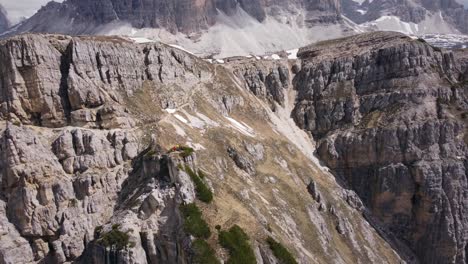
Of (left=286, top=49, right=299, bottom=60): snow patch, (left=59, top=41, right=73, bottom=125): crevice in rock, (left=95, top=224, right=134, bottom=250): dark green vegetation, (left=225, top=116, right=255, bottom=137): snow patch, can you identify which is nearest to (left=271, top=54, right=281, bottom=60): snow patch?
(left=286, top=49, right=299, bottom=60): snow patch

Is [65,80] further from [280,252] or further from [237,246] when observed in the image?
[280,252]

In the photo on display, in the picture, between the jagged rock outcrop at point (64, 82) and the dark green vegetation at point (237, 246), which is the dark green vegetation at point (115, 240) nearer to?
the dark green vegetation at point (237, 246)

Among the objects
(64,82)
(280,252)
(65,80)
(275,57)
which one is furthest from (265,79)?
(280,252)

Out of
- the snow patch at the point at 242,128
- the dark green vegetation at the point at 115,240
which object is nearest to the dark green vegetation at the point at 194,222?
the dark green vegetation at the point at 115,240

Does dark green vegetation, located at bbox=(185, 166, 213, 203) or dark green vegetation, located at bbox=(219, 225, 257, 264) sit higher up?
dark green vegetation, located at bbox=(185, 166, 213, 203)

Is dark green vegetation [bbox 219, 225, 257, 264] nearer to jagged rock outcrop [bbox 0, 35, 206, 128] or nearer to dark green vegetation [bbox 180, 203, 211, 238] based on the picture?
dark green vegetation [bbox 180, 203, 211, 238]
